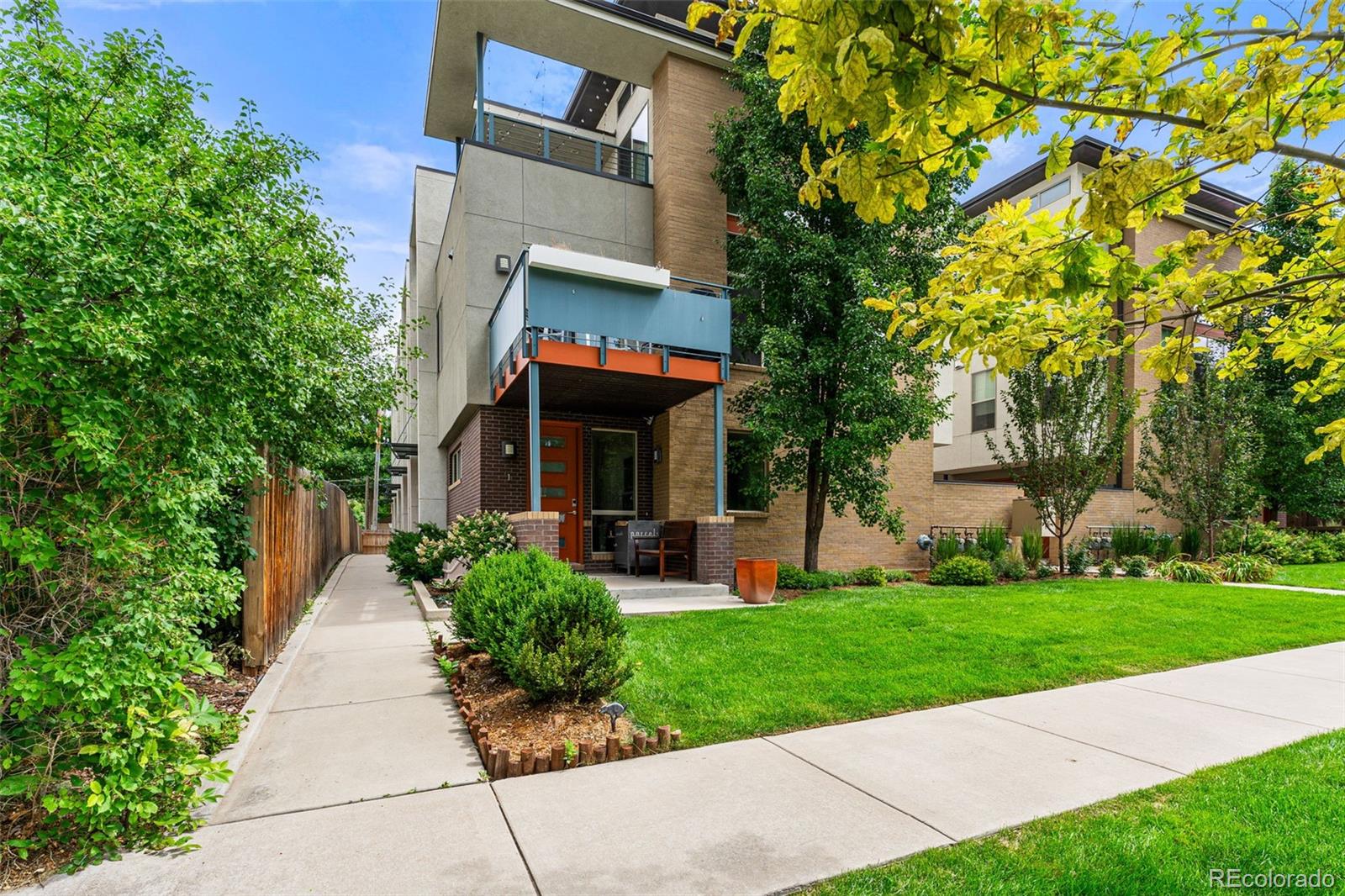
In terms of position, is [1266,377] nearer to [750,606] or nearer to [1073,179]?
[1073,179]

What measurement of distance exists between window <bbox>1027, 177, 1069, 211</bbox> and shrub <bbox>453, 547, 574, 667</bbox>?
19.8m

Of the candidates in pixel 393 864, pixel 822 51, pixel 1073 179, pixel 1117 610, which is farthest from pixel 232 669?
pixel 1073 179

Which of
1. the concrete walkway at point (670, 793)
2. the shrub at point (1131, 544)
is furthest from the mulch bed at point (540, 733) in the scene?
the shrub at point (1131, 544)

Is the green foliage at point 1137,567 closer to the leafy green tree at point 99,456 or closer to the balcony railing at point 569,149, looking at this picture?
the balcony railing at point 569,149

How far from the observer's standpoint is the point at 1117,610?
28.9 ft

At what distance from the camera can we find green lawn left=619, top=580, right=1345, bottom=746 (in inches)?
191

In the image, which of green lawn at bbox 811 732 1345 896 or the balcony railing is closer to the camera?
green lawn at bbox 811 732 1345 896

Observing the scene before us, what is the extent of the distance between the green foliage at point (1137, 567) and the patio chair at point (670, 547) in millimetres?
9494

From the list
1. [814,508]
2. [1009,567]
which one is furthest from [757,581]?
[1009,567]

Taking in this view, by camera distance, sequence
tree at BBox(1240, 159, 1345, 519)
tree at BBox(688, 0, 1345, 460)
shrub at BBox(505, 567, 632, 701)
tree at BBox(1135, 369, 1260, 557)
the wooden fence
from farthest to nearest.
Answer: tree at BBox(1240, 159, 1345, 519) → tree at BBox(1135, 369, 1260, 557) → the wooden fence → shrub at BBox(505, 567, 632, 701) → tree at BBox(688, 0, 1345, 460)

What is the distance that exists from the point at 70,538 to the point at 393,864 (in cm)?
188

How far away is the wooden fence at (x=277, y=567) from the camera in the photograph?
5.50 meters

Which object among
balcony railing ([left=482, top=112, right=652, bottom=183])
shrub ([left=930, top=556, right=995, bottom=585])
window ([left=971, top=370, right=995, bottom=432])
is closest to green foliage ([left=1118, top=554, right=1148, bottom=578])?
shrub ([left=930, top=556, right=995, bottom=585])

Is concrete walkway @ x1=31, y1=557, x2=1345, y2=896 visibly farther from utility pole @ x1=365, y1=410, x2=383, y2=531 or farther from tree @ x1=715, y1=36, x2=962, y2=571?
tree @ x1=715, y1=36, x2=962, y2=571
